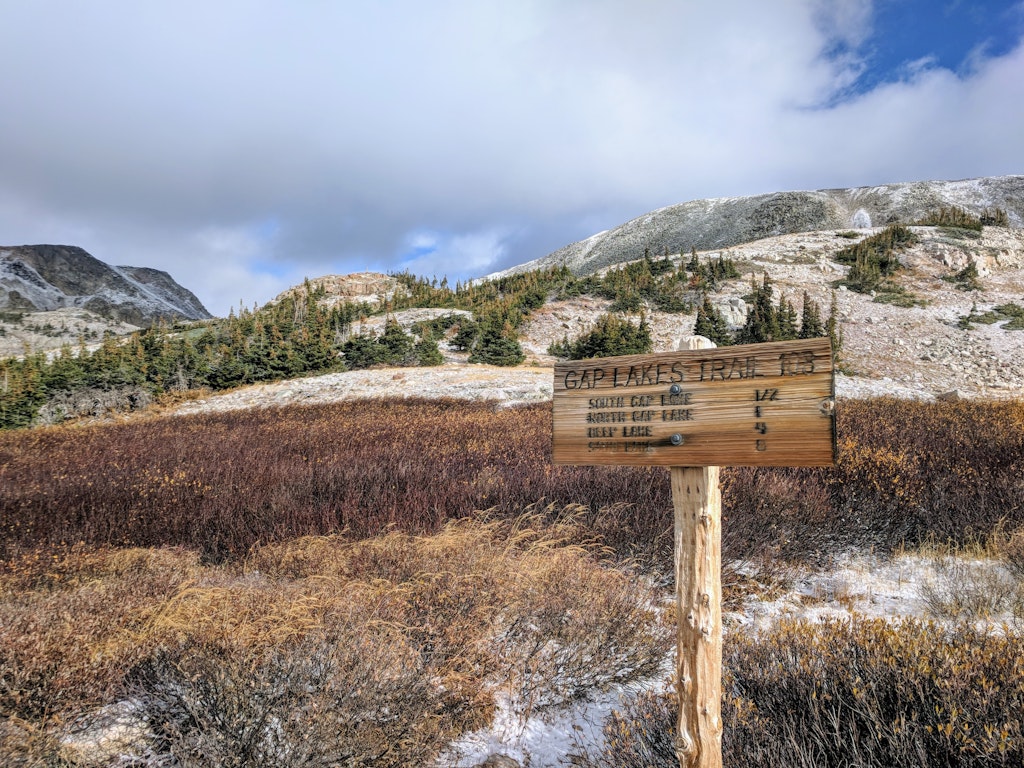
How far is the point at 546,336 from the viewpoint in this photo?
28.8 meters

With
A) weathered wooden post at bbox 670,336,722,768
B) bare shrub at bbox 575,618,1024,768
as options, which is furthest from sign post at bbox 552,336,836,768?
bare shrub at bbox 575,618,1024,768

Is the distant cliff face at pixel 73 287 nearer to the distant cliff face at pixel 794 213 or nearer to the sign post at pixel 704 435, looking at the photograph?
the distant cliff face at pixel 794 213

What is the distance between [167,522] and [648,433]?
14.8 feet

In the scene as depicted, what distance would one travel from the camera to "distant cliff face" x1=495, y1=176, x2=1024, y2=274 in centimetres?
6462

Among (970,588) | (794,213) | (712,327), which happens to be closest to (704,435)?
(970,588)

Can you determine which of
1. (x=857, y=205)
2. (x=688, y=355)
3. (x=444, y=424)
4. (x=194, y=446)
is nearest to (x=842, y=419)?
(x=444, y=424)

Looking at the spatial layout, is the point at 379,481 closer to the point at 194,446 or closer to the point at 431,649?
the point at 431,649

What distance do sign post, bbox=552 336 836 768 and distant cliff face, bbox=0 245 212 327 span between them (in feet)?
422

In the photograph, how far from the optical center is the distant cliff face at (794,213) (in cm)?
6462

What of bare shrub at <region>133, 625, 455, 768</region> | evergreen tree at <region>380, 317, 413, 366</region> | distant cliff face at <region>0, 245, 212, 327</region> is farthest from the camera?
distant cliff face at <region>0, 245, 212, 327</region>

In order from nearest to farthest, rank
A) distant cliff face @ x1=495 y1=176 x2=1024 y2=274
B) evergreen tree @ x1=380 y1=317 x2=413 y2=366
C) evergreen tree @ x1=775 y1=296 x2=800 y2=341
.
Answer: evergreen tree @ x1=775 y1=296 x2=800 y2=341 → evergreen tree @ x1=380 y1=317 x2=413 y2=366 → distant cliff face @ x1=495 y1=176 x2=1024 y2=274

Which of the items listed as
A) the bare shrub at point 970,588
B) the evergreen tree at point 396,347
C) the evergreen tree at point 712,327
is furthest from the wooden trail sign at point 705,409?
the evergreen tree at point 712,327

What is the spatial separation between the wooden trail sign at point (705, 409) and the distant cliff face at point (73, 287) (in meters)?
128

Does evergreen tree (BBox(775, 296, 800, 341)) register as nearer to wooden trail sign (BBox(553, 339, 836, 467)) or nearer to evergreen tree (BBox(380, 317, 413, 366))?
evergreen tree (BBox(380, 317, 413, 366))
